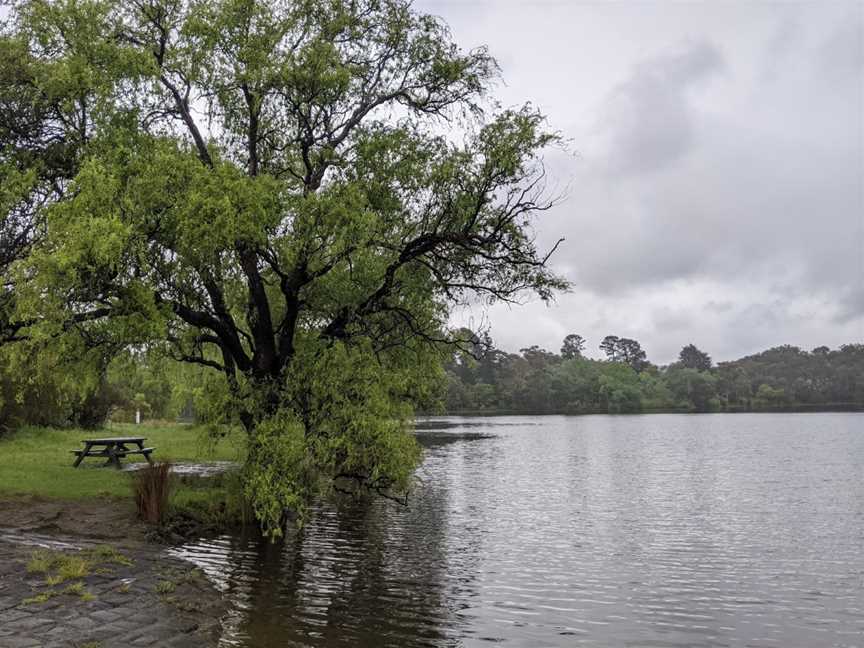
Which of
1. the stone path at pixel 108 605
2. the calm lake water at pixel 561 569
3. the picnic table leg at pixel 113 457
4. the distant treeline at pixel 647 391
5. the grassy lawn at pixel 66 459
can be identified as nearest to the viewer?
the stone path at pixel 108 605

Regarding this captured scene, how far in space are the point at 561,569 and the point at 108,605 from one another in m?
9.16

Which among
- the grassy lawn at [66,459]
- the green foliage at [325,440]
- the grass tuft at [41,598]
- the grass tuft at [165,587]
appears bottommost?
the grass tuft at [165,587]

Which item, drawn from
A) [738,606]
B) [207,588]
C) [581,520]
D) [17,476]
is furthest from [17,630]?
[581,520]

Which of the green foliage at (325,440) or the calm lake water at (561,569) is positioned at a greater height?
the green foliage at (325,440)

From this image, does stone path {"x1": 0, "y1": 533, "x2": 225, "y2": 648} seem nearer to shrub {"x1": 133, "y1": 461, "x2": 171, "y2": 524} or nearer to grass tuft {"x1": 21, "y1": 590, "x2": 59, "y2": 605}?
grass tuft {"x1": 21, "y1": 590, "x2": 59, "y2": 605}

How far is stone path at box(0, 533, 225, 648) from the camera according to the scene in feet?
27.4

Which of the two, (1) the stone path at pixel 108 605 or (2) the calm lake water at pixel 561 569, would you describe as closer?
(1) the stone path at pixel 108 605

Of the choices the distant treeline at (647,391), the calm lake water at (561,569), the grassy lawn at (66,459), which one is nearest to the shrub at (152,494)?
the grassy lawn at (66,459)

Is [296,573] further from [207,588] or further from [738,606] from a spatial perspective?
[738,606]

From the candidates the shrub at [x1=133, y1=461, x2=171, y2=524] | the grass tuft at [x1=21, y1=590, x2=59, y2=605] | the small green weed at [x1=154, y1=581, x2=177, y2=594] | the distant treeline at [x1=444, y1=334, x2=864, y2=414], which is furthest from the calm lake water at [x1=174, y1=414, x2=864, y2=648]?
the distant treeline at [x1=444, y1=334, x2=864, y2=414]

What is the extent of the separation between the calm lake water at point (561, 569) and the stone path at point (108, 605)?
679 millimetres

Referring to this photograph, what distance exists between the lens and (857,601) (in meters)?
12.8

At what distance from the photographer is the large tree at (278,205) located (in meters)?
12.6

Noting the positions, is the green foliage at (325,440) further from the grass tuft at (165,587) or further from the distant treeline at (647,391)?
the distant treeline at (647,391)
